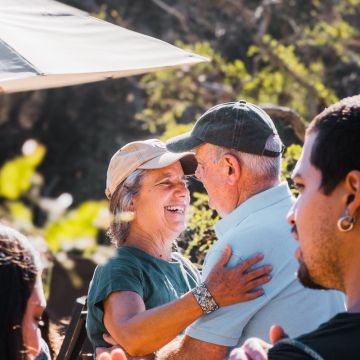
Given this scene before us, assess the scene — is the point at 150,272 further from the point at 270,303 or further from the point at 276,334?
the point at 276,334

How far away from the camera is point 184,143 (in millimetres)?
3076

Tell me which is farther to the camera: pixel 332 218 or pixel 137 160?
pixel 137 160

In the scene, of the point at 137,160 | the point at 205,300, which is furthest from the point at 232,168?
the point at 137,160

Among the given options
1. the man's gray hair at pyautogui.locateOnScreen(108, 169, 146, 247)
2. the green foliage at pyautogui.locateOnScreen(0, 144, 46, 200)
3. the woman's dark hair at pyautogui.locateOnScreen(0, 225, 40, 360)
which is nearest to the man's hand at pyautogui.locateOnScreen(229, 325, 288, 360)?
the woman's dark hair at pyautogui.locateOnScreen(0, 225, 40, 360)

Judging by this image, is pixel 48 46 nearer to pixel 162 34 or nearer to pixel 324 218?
pixel 324 218

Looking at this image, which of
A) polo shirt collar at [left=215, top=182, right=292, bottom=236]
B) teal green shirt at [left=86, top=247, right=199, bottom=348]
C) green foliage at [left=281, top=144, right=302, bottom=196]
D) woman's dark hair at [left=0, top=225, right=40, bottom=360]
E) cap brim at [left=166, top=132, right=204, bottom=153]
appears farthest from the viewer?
green foliage at [left=281, top=144, right=302, bottom=196]

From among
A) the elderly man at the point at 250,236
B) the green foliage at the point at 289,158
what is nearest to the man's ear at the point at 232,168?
the elderly man at the point at 250,236

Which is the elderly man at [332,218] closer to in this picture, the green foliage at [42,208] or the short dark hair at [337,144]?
the short dark hair at [337,144]

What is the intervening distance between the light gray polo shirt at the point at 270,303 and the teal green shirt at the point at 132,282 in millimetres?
431

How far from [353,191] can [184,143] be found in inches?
51.3

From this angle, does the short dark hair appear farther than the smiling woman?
No

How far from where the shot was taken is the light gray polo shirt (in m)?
2.52

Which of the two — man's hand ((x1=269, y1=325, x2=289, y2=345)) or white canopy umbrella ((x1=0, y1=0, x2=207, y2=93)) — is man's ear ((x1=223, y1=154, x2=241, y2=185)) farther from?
man's hand ((x1=269, y1=325, x2=289, y2=345))

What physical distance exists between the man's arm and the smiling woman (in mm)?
103
